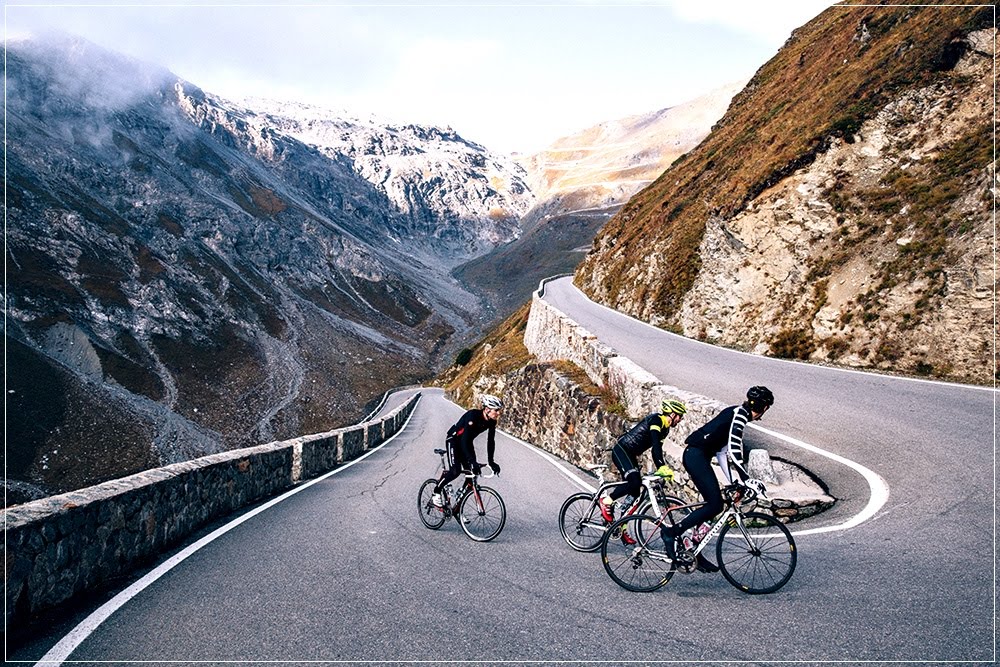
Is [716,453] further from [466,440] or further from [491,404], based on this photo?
[466,440]

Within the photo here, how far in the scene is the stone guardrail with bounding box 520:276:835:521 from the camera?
8.41 meters

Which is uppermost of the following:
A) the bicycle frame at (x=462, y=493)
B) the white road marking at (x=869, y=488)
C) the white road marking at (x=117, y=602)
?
the white road marking at (x=869, y=488)

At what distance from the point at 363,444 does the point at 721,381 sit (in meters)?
13.2

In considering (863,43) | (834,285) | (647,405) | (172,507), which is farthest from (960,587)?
(863,43)

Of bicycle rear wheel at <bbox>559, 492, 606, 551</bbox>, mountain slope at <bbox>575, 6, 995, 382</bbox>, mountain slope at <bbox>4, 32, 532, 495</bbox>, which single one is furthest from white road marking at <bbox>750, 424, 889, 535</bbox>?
mountain slope at <bbox>4, 32, 532, 495</bbox>

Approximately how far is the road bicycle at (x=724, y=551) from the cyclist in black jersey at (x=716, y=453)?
11cm

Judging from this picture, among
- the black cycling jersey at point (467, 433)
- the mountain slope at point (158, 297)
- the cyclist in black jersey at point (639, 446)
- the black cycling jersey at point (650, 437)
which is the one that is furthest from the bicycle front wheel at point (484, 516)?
the mountain slope at point (158, 297)

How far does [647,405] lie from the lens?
13273mm

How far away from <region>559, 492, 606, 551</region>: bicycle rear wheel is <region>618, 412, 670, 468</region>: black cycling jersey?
0.86 m

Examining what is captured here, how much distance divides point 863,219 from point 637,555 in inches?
798

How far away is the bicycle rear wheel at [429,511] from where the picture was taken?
8.44 metres

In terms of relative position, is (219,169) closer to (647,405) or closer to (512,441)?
(512,441)

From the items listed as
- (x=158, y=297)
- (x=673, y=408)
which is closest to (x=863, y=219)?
(x=673, y=408)

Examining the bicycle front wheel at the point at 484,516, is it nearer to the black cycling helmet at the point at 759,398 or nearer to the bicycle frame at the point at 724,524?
the bicycle frame at the point at 724,524
